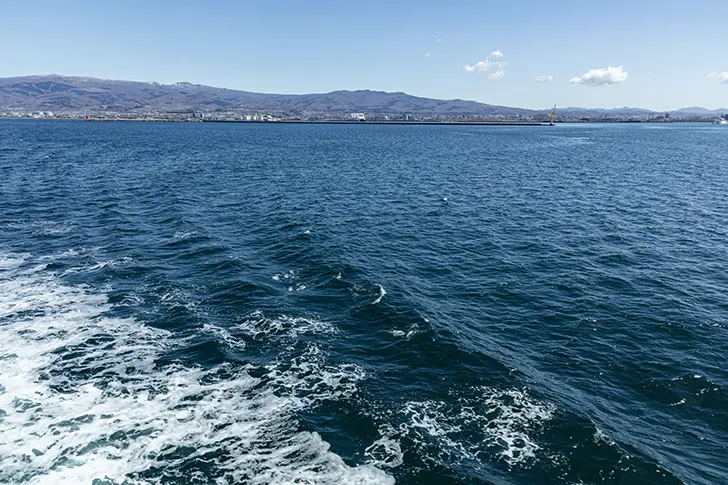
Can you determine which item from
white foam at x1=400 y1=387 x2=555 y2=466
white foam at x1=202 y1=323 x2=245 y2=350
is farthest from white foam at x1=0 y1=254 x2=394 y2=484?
white foam at x1=400 y1=387 x2=555 y2=466

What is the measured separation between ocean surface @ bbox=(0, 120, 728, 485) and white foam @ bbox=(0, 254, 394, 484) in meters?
0.14

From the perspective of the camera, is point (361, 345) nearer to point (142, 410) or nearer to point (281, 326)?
point (281, 326)

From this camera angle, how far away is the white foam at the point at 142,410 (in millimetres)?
22562

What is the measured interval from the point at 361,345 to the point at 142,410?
16.2 metres

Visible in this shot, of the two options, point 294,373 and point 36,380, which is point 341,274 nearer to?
point 294,373

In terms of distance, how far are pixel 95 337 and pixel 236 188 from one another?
201ft

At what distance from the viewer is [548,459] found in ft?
78.3

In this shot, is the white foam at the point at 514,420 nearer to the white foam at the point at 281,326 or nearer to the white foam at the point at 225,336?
the white foam at the point at 281,326

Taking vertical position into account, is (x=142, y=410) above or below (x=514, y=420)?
below

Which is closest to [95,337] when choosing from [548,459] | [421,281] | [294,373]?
[294,373]

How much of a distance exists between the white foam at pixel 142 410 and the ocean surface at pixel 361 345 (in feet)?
0.46

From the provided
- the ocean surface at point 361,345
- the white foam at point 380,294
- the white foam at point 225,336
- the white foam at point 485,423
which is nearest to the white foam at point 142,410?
the ocean surface at point 361,345

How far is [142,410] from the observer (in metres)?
27.0

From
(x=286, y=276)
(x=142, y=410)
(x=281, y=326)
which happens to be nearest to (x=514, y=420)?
(x=281, y=326)
